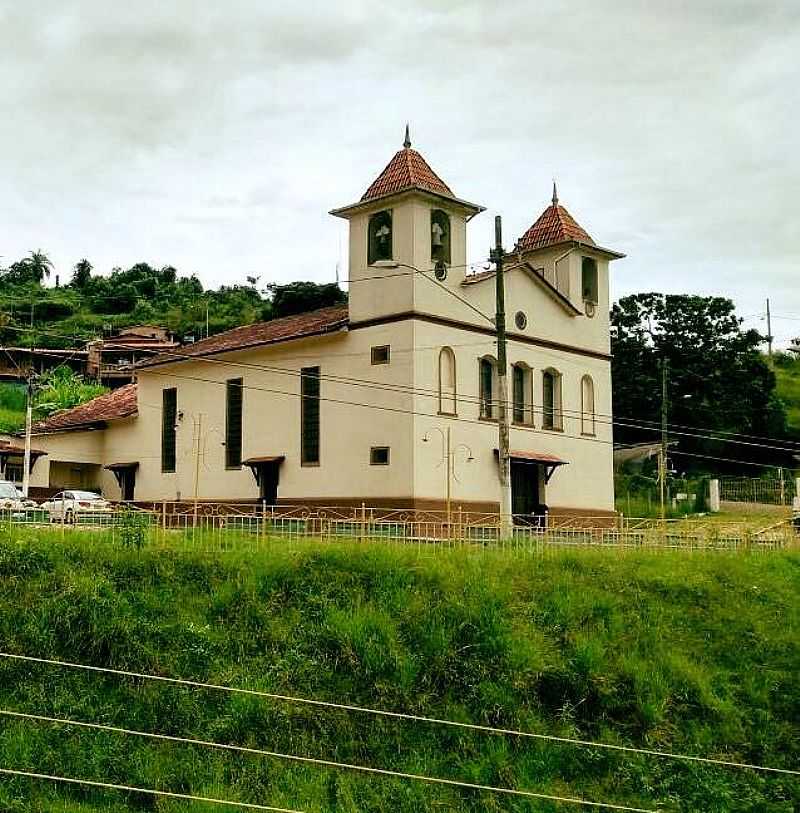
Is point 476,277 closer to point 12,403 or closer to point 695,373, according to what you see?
point 695,373

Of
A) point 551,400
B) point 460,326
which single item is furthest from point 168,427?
point 551,400

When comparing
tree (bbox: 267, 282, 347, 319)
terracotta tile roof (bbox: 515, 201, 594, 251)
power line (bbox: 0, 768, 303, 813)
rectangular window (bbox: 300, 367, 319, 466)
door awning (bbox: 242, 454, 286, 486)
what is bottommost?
power line (bbox: 0, 768, 303, 813)

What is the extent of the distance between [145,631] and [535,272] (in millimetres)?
21121

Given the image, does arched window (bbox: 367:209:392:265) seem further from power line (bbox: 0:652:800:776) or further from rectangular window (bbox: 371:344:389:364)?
power line (bbox: 0:652:800:776)

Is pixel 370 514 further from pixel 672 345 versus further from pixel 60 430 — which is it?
pixel 672 345

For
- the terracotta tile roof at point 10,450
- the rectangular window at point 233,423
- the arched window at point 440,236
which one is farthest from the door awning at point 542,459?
the terracotta tile roof at point 10,450

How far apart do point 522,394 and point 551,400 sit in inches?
53.9

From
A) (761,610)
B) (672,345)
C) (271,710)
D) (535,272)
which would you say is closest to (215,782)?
(271,710)

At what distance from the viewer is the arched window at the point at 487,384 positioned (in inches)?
1276

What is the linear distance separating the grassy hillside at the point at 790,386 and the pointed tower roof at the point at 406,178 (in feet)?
115

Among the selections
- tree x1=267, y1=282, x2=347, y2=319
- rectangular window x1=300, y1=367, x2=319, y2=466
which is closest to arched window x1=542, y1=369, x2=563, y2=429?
rectangular window x1=300, y1=367, x2=319, y2=466

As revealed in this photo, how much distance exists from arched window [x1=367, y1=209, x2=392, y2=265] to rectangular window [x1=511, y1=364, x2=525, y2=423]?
551 cm

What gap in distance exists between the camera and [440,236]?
32562 mm

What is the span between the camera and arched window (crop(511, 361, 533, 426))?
34.0m
